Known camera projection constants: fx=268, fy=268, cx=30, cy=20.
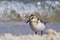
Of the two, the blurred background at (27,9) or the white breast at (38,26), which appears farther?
the blurred background at (27,9)

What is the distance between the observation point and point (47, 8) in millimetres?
8195

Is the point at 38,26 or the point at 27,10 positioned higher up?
the point at 38,26

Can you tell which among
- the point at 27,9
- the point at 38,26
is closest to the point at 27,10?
the point at 27,9

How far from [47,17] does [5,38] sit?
328cm

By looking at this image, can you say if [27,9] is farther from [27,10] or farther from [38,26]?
[38,26]

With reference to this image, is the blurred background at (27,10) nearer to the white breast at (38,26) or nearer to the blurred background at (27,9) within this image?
the blurred background at (27,9)

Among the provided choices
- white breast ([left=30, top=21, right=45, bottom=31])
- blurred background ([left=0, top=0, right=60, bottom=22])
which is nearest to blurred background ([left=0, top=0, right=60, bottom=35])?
blurred background ([left=0, top=0, right=60, bottom=22])

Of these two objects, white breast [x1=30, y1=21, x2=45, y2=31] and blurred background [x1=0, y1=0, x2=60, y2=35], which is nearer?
white breast [x1=30, y1=21, x2=45, y2=31]

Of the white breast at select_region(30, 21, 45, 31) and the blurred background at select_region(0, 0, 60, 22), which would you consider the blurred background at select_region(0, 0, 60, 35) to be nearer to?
the blurred background at select_region(0, 0, 60, 22)

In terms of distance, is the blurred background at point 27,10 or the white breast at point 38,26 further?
the blurred background at point 27,10

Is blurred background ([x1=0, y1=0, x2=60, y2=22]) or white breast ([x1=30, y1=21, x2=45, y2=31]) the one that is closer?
white breast ([x1=30, y1=21, x2=45, y2=31])

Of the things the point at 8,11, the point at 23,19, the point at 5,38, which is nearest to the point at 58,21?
the point at 23,19

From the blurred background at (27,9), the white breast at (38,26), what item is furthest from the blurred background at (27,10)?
the white breast at (38,26)

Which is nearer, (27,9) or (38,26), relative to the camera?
(38,26)
